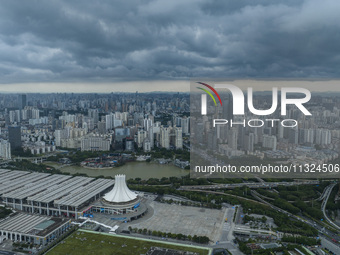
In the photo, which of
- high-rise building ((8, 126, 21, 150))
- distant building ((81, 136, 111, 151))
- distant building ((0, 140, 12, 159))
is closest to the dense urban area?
distant building ((0, 140, 12, 159))

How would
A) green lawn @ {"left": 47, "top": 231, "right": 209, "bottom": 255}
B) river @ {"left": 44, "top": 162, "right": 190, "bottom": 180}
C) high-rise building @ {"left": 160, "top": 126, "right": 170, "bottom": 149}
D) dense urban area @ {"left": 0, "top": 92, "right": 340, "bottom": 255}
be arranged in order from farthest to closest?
1. high-rise building @ {"left": 160, "top": 126, "right": 170, "bottom": 149}
2. river @ {"left": 44, "top": 162, "right": 190, "bottom": 180}
3. dense urban area @ {"left": 0, "top": 92, "right": 340, "bottom": 255}
4. green lawn @ {"left": 47, "top": 231, "right": 209, "bottom": 255}

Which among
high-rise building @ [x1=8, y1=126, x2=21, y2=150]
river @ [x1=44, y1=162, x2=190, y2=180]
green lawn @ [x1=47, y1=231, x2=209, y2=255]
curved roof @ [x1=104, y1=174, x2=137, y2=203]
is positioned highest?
high-rise building @ [x1=8, y1=126, x2=21, y2=150]

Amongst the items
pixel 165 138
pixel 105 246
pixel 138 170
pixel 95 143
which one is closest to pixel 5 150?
pixel 95 143

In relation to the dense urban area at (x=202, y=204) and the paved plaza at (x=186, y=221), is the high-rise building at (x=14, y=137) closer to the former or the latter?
the dense urban area at (x=202, y=204)

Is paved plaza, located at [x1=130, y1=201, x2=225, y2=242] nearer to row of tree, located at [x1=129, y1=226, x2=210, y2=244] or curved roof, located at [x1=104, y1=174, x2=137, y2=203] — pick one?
row of tree, located at [x1=129, y1=226, x2=210, y2=244]

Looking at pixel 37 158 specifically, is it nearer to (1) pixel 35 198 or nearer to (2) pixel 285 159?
(1) pixel 35 198

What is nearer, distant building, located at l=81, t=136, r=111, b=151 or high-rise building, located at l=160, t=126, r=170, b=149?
distant building, located at l=81, t=136, r=111, b=151

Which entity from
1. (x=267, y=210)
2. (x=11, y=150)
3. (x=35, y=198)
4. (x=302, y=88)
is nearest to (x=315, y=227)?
(x=267, y=210)

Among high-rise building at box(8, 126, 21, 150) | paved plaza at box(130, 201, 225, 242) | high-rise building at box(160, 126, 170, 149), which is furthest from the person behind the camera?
high-rise building at box(160, 126, 170, 149)
